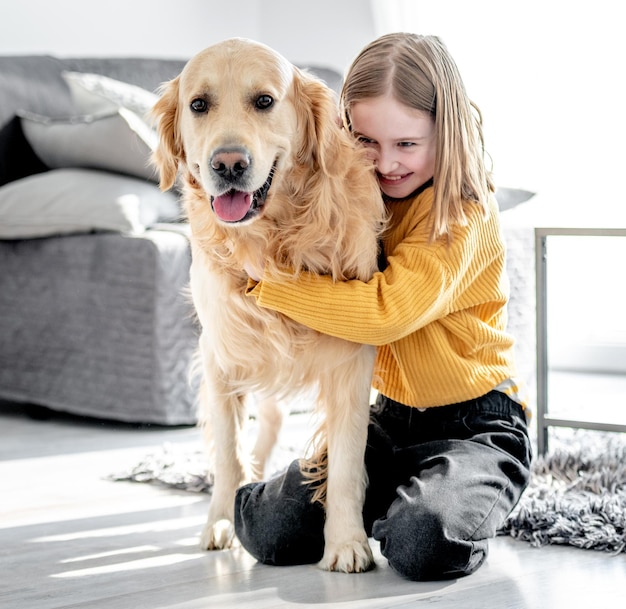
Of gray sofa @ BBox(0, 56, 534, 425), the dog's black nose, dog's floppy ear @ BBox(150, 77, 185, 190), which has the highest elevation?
dog's floppy ear @ BBox(150, 77, 185, 190)

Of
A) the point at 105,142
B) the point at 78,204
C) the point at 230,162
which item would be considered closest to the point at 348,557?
the point at 230,162

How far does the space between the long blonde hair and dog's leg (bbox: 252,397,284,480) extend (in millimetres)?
613

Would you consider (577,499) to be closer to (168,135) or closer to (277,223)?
(277,223)

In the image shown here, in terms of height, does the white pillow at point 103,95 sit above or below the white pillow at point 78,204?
above

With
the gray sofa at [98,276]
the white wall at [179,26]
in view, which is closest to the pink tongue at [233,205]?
the gray sofa at [98,276]

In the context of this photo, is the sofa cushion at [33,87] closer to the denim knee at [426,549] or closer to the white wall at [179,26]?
the white wall at [179,26]

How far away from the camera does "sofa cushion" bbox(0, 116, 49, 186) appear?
3078 millimetres

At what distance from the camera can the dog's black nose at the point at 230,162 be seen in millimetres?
1416

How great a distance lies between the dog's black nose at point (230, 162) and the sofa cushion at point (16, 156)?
1.85m

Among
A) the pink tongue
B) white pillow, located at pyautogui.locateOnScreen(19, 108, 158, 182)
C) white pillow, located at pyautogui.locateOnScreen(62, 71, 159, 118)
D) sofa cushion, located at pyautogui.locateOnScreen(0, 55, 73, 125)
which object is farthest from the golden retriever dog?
sofa cushion, located at pyautogui.locateOnScreen(0, 55, 73, 125)

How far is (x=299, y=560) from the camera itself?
160 cm

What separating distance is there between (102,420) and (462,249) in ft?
5.13

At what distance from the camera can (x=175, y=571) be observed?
1552 millimetres

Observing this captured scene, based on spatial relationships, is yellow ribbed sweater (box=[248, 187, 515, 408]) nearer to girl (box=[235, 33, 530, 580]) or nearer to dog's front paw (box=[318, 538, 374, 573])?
girl (box=[235, 33, 530, 580])
